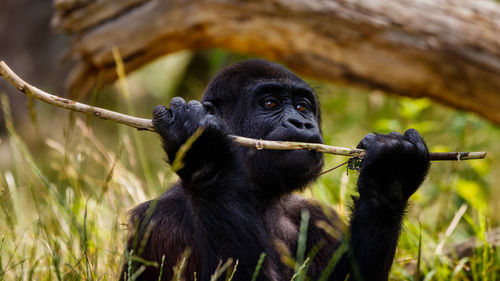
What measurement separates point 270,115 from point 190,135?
1009 millimetres

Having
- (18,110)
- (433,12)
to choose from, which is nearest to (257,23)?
(433,12)

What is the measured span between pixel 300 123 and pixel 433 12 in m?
2.88

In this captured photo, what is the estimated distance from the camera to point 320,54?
20.3ft

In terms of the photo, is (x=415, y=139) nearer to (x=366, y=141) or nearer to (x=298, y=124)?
(x=366, y=141)

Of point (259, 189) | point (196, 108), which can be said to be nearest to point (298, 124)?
point (259, 189)

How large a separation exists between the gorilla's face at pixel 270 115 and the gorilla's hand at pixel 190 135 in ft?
2.18

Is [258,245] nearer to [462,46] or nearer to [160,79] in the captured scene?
[462,46]

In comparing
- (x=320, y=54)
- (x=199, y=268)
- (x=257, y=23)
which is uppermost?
(x=257, y=23)

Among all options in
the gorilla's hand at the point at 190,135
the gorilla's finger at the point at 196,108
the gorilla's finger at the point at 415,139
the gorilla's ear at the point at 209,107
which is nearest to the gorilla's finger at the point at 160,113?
the gorilla's hand at the point at 190,135

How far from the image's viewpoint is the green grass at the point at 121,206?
12.1 feet

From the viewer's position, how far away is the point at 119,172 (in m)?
5.36

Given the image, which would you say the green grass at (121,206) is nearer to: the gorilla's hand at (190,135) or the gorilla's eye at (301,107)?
the gorilla's hand at (190,135)

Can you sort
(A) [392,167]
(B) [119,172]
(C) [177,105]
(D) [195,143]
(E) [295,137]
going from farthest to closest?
(B) [119,172]
(E) [295,137]
(A) [392,167]
(C) [177,105]
(D) [195,143]

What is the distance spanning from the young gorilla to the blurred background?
0.26m
